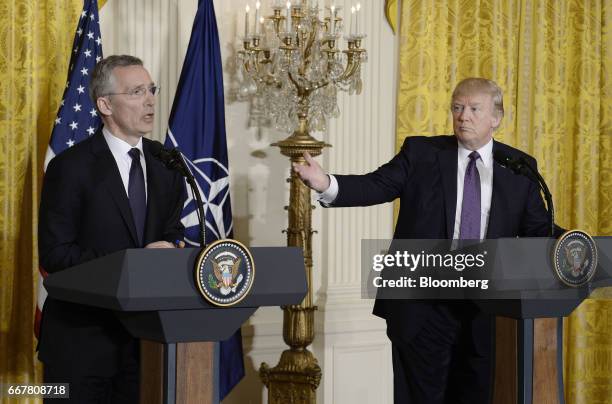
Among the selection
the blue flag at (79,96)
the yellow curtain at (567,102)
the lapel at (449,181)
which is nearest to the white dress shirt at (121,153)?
the blue flag at (79,96)

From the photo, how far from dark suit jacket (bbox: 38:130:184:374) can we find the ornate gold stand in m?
1.70

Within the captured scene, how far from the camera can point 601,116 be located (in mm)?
6266

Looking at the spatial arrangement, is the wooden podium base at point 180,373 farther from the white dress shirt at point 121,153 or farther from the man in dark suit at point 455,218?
the man in dark suit at point 455,218

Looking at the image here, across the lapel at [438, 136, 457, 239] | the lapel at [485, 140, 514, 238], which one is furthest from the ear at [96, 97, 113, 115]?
the lapel at [485, 140, 514, 238]

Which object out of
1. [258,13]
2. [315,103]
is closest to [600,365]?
[315,103]

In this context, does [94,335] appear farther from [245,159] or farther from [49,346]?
[245,159]

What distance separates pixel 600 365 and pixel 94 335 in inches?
164

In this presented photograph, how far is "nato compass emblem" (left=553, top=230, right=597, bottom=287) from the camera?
305 centimetres

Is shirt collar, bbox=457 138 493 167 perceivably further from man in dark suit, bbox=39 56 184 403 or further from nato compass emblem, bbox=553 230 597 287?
man in dark suit, bbox=39 56 184 403

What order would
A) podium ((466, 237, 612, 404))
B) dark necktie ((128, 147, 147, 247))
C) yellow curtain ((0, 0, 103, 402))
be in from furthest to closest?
yellow curtain ((0, 0, 103, 402)), dark necktie ((128, 147, 147, 247)), podium ((466, 237, 612, 404))

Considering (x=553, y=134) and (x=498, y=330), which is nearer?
(x=498, y=330)

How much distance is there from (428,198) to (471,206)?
18 cm

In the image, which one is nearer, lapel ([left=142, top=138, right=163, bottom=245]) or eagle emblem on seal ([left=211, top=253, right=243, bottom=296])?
eagle emblem on seal ([left=211, top=253, right=243, bottom=296])

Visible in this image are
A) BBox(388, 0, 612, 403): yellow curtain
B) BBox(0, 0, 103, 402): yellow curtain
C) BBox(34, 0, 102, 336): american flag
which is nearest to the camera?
BBox(34, 0, 102, 336): american flag
